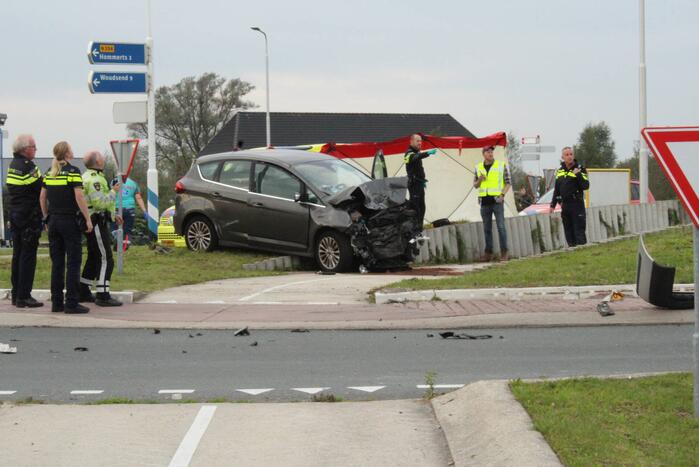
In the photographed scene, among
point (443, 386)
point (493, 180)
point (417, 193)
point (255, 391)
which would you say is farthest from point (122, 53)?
point (443, 386)

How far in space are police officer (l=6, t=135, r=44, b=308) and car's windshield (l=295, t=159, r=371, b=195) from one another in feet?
18.2

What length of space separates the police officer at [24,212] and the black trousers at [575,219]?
938 centimetres

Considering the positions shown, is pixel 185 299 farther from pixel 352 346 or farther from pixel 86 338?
pixel 352 346

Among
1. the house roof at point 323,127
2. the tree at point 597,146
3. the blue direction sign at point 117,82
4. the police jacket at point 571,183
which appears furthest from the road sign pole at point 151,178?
the house roof at point 323,127

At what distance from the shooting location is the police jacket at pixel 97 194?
531 inches

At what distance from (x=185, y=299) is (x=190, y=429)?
24.1 feet

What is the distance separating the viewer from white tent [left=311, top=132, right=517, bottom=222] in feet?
82.2

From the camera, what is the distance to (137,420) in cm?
727

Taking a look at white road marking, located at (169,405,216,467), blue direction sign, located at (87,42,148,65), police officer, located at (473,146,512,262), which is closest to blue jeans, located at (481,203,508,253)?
police officer, located at (473,146,512,262)

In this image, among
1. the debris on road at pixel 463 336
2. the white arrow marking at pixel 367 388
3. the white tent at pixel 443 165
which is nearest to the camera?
the white arrow marking at pixel 367 388

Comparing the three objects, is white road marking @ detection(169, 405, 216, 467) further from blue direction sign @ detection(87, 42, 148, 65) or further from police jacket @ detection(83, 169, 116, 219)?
blue direction sign @ detection(87, 42, 148, 65)

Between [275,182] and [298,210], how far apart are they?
0.76m

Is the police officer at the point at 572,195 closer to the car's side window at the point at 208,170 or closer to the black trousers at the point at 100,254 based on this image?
the car's side window at the point at 208,170

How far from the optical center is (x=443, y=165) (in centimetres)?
2539
